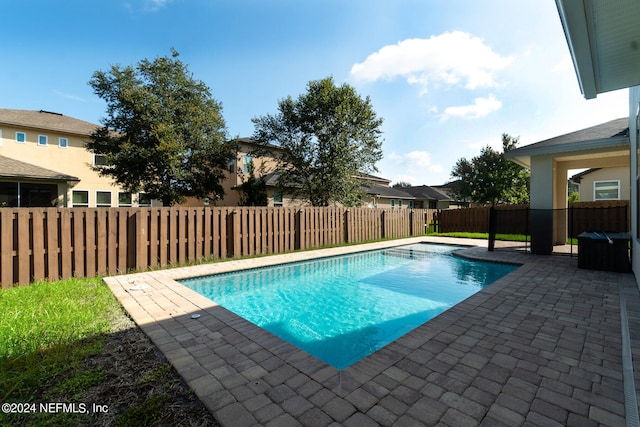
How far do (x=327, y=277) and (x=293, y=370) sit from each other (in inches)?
198

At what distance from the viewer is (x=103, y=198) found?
63.0 ft

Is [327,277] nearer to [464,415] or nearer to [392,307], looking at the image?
[392,307]

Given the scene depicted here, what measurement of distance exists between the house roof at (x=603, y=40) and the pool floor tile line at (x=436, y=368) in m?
3.45

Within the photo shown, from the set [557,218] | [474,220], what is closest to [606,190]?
[474,220]

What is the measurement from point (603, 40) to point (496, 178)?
25288 millimetres

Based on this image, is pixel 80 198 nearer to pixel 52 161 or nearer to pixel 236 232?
pixel 52 161

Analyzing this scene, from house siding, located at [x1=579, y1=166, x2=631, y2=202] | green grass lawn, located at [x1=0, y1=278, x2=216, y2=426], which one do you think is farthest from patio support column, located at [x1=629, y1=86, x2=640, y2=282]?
house siding, located at [x1=579, y1=166, x2=631, y2=202]

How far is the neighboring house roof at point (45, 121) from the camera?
1744 centimetres

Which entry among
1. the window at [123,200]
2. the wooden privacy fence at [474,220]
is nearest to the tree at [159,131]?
the window at [123,200]

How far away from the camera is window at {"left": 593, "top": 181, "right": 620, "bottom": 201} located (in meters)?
16.1

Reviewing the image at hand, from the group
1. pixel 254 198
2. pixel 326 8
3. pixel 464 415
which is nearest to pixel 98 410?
pixel 464 415

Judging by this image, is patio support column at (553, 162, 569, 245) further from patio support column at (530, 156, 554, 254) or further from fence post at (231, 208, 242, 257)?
fence post at (231, 208, 242, 257)

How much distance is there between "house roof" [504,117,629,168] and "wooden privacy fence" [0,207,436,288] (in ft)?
25.2

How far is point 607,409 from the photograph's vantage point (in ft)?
6.45
